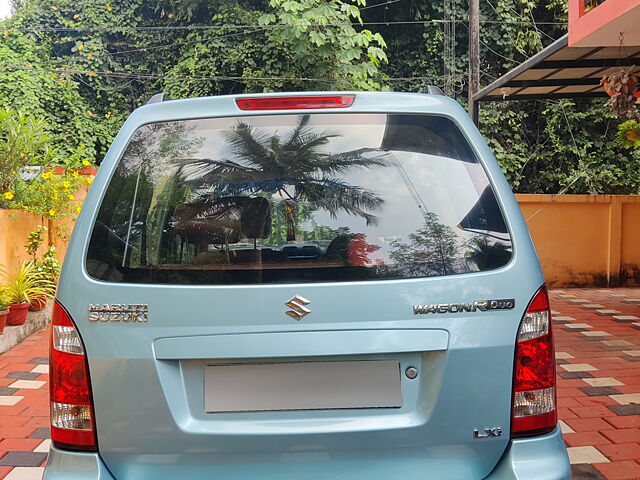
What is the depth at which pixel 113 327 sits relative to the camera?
1641mm

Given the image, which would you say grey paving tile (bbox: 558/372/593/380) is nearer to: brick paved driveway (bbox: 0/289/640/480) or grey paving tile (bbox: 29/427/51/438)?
brick paved driveway (bbox: 0/289/640/480)

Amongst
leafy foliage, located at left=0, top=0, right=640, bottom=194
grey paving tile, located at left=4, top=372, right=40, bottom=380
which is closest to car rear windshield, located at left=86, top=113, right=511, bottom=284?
grey paving tile, located at left=4, top=372, right=40, bottom=380

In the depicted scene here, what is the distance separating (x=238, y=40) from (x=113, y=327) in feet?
48.6

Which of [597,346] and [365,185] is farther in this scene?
[597,346]

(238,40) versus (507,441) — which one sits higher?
(238,40)

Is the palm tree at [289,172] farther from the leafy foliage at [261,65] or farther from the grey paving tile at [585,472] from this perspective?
the leafy foliage at [261,65]

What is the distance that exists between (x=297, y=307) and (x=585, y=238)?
9362 mm

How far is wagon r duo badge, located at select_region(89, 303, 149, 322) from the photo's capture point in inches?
64.2

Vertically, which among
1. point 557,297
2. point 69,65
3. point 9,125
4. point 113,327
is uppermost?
point 69,65

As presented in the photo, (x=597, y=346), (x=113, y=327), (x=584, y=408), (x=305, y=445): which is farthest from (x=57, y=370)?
(x=597, y=346)

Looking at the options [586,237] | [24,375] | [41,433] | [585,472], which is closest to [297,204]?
[585,472]

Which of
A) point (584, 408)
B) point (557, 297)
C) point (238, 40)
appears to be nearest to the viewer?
point (584, 408)

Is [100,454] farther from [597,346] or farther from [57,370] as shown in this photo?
[597,346]

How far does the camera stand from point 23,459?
3.21 metres
